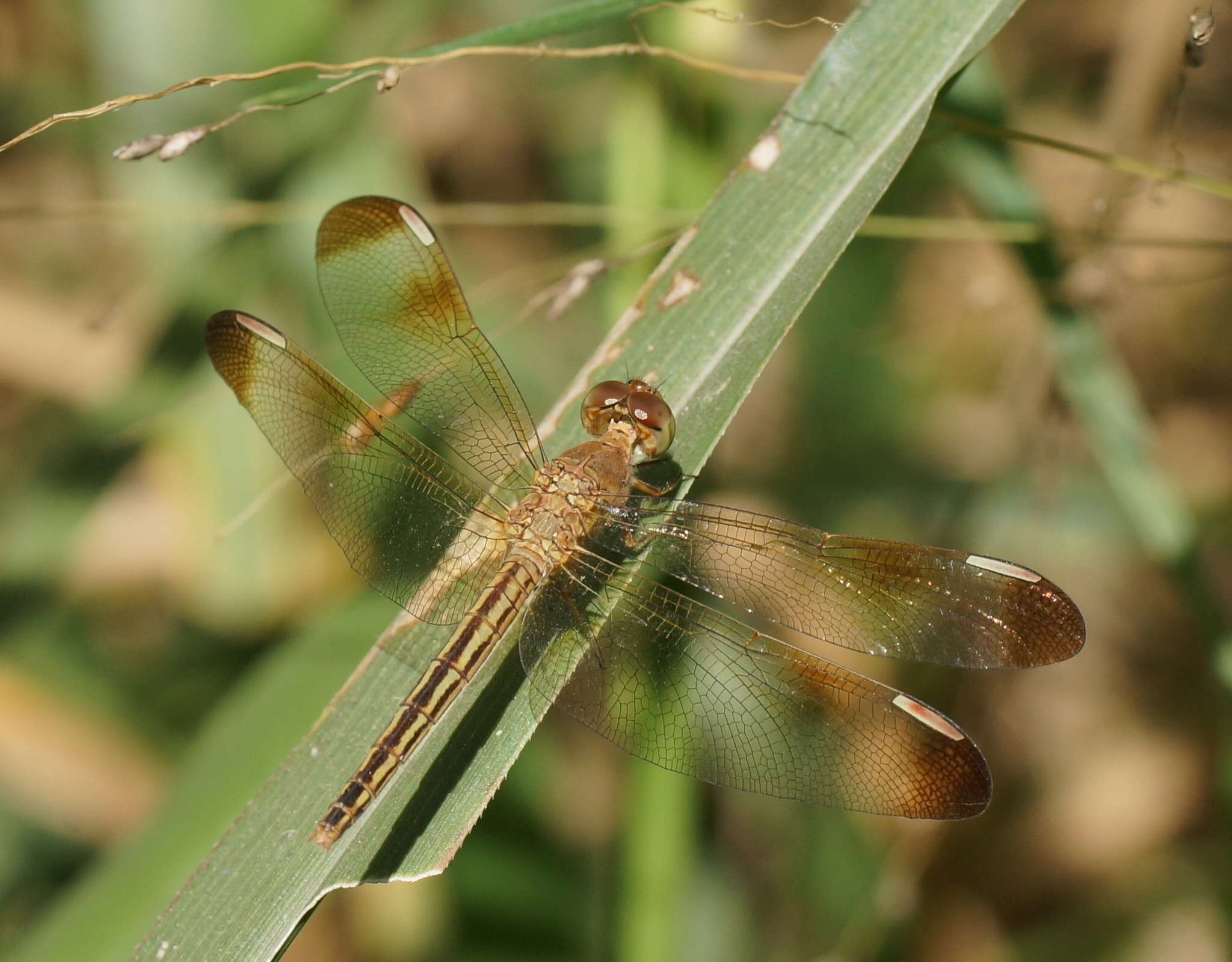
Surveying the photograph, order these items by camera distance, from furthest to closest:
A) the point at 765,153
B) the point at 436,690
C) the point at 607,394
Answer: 1. the point at 607,394
2. the point at 765,153
3. the point at 436,690

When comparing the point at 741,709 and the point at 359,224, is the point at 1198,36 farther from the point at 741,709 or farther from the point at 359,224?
the point at 359,224

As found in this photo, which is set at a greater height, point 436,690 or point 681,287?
point 681,287

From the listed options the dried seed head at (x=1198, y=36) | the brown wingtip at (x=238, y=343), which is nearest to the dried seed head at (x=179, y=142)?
the brown wingtip at (x=238, y=343)

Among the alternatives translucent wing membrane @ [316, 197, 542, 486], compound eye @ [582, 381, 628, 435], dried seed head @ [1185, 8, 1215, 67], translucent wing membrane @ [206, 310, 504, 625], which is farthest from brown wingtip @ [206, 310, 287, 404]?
dried seed head @ [1185, 8, 1215, 67]

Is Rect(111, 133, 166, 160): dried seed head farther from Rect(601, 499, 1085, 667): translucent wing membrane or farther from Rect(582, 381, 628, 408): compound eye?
Rect(601, 499, 1085, 667): translucent wing membrane

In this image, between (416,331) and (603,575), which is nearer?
(603,575)

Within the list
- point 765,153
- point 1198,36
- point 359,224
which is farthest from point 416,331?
point 1198,36

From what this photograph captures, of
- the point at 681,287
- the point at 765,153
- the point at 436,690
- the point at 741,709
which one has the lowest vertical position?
the point at 436,690
